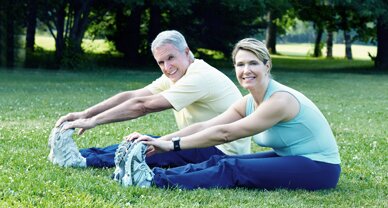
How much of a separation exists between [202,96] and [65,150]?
1481mm

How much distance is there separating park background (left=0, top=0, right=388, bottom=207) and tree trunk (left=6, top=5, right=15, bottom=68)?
5 cm

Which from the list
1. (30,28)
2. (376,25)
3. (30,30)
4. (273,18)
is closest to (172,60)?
(30,28)

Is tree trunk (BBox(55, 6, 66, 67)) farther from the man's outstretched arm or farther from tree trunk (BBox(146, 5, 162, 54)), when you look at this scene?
the man's outstretched arm

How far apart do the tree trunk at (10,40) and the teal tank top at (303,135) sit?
79.4 ft

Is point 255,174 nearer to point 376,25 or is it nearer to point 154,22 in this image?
point 154,22

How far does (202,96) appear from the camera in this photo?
6.96 m

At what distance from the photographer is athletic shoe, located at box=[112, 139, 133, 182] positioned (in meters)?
6.17

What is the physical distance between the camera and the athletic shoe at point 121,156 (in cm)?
617

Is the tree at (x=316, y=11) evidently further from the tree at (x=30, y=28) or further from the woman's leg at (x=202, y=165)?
the woman's leg at (x=202, y=165)

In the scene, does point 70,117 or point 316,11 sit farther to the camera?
point 316,11

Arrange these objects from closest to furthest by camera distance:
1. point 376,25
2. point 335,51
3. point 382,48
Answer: point 382,48
point 376,25
point 335,51

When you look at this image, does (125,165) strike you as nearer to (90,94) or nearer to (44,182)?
(44,182)

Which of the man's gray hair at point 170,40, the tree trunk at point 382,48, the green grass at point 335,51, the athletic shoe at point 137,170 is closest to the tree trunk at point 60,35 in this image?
the tree trunk at point 382,48

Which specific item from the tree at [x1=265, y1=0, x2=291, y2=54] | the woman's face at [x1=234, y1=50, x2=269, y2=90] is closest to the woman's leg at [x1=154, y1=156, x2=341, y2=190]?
the woman's face at [x1=234, y1=50, x2=269, y2=90]
